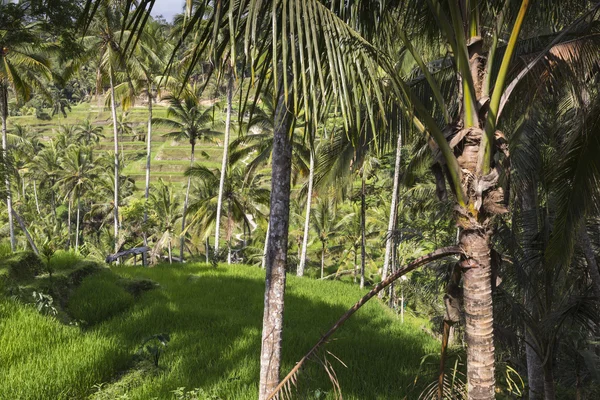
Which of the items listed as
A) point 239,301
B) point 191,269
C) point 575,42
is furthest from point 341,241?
point 575,42

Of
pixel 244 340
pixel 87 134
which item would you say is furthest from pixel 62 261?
pixel 87 134

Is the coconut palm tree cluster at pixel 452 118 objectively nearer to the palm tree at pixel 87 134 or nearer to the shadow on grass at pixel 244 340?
the shadow on grass at pixel 244 340

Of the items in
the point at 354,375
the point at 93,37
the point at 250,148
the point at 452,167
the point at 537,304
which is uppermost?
the point at 93,37

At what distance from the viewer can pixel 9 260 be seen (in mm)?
8016

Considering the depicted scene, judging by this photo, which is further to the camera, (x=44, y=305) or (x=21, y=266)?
(x=21, y=266)

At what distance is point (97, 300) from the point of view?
777 cm

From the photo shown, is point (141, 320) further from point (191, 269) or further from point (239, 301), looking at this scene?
point (191, 269)

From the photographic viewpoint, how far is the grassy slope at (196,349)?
4684mm

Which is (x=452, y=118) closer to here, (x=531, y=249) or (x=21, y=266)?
(x=531, y=249)

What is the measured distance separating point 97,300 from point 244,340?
2992 millimetres

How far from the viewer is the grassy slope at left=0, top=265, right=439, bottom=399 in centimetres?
468

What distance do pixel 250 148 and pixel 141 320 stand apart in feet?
45.4

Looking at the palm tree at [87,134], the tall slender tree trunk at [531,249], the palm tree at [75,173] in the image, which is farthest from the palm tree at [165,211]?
→ the palm tree at [87,134]

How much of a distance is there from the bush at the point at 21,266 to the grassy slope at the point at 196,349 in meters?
1.81
